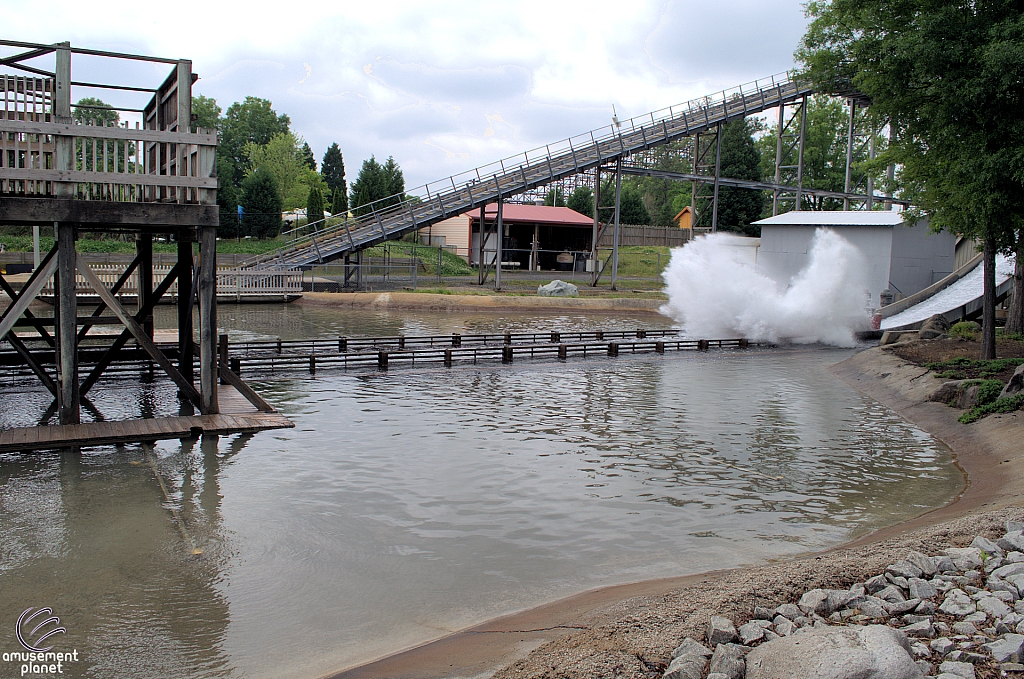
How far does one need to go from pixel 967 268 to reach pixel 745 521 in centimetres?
3291

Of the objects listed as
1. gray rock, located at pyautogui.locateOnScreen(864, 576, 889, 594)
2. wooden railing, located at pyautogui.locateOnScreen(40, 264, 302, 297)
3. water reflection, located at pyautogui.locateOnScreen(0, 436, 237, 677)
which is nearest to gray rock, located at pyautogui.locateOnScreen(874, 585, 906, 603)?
gray rock, located at pyautogui.locateOnScreen(864, 576, 889, 594)

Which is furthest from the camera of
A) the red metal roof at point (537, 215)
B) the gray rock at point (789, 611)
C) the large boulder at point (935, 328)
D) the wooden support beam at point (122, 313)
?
the red metal roof at point (537, 215)

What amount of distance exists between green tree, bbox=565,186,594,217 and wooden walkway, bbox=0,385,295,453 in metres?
66.1

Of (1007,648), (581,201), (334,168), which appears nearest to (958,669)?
(1007,648)

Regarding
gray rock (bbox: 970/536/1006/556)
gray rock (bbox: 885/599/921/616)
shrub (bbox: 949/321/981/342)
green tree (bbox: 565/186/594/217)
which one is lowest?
gray rock (bbox: 885/599/921/616)

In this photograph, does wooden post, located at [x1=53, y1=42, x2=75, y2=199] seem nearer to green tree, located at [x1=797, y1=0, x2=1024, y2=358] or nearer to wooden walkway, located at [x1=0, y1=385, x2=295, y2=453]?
wooden walkway, located at [x1=0, y1=385, x2=295, y2=453]

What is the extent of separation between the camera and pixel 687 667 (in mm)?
6430

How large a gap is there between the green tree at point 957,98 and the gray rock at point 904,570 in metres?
14.1

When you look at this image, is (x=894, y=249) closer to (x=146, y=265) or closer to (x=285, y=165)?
(x=146, y=265)

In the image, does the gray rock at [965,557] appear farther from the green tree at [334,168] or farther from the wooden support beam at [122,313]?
the green tree at [334,168]

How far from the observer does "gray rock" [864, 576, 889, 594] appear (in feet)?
26.2

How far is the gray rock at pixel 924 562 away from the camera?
8.35m

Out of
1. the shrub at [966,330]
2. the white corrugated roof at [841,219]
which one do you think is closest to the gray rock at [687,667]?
the shrub at [966,330]

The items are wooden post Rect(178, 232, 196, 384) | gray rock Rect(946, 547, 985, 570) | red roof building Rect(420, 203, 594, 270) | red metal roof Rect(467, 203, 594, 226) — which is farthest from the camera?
red roof building Rect(420, 203, 594, 270)
